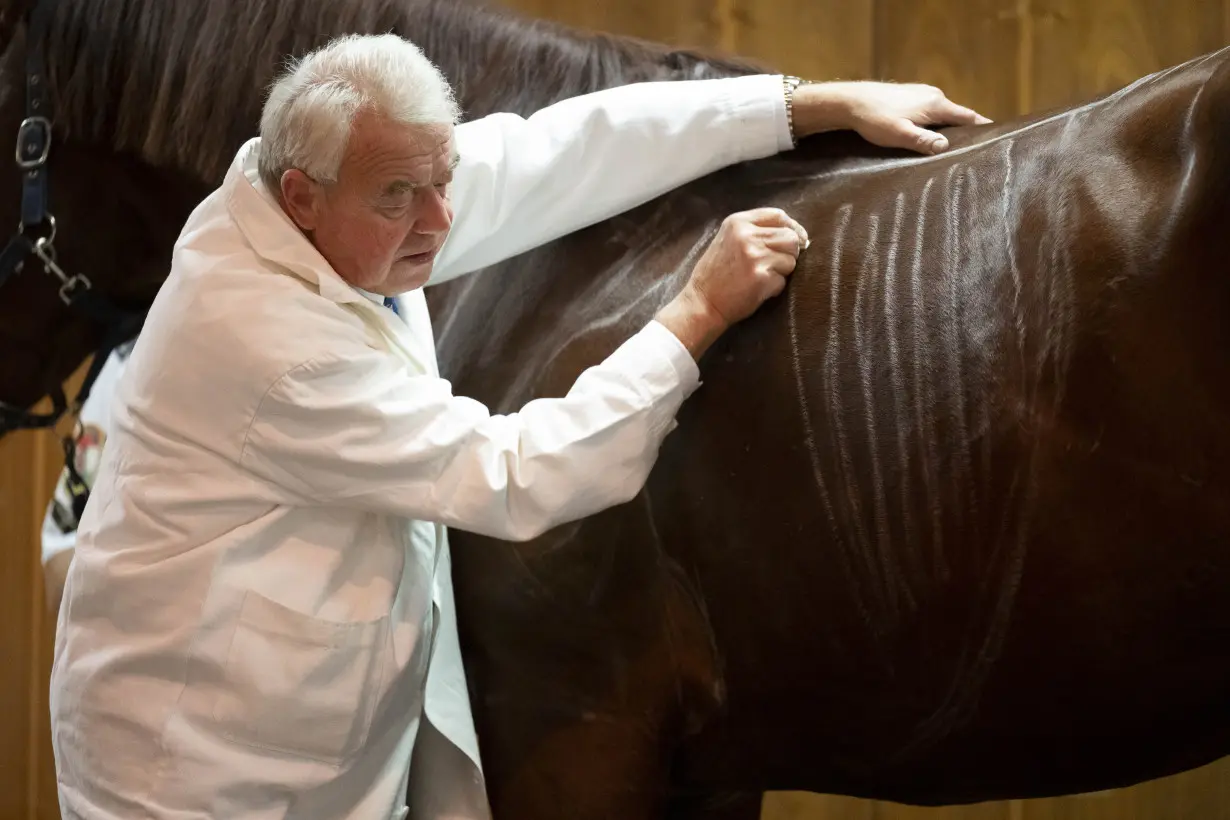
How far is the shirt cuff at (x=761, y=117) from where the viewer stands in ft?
3.58

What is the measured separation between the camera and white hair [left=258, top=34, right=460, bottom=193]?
2.98ft

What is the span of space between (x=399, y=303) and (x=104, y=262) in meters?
0.41

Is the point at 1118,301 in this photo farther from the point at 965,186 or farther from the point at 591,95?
the point at 591,95

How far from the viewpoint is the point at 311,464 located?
93 centimetres

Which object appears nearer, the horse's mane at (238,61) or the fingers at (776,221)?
the fingers at (776,221)

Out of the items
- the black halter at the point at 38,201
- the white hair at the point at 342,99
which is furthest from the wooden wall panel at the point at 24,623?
the white hair at the point at 342,99

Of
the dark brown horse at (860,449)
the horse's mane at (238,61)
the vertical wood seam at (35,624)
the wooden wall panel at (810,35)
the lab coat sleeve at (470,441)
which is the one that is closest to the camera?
the dark brown horse at (860,449)

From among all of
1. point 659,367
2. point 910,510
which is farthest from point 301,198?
point 910,510

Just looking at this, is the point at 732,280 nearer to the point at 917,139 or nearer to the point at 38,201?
the point at 917,139

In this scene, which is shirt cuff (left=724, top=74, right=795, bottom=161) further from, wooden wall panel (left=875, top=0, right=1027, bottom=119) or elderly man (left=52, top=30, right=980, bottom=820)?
wooden wall panel (left=875, top=0, right=1027, bottom=119)

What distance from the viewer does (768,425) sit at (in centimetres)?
95

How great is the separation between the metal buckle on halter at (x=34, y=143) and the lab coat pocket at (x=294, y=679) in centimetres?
58

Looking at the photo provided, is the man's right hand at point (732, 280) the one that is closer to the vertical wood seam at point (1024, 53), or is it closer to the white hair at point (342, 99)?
the white hair at point (342, 99)

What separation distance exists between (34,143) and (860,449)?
921 millimetres
